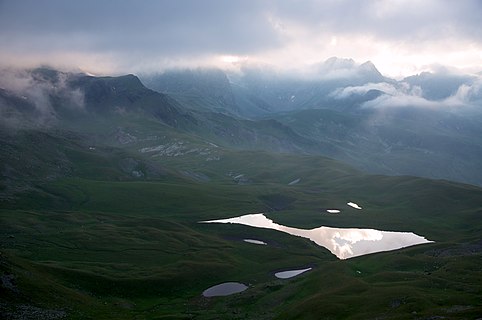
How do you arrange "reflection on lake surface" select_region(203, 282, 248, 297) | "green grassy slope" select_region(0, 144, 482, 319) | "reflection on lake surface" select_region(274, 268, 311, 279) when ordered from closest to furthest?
"green grassy slope" select_region(0, 144, 482, 319) → "reflection on lake surface" select_region(203, 282, 248, 297) → "reflection on lake surface" select_region(274, 268, 311, 279)

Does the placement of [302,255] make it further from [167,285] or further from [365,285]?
[365,285]

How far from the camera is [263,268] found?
472 feet

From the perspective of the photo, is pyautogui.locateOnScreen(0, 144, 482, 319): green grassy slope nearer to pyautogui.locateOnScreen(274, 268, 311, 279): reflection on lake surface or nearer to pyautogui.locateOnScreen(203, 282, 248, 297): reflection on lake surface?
pyautogui.locateOnScreen(203, 282, 248, 297): reflection on lake surface

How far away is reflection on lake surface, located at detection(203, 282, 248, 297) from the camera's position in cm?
11321

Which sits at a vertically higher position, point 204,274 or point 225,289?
Result: point 204,274

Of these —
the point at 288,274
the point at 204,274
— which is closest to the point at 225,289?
the point at 204,274

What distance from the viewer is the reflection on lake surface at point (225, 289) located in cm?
11321

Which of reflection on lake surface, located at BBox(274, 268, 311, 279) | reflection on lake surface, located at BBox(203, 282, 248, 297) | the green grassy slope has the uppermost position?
the green grassy slope

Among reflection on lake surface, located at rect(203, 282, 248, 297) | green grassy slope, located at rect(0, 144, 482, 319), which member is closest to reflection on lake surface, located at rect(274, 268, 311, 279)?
green grassy slope, located at rect(0, 144, 482, 319)

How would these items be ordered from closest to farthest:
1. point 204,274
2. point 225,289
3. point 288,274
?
1. point 225,289
2. point 204,274
3. point 288,274

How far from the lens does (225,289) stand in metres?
119

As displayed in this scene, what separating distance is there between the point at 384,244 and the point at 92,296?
11480cm

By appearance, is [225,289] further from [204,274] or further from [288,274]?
[288,274]

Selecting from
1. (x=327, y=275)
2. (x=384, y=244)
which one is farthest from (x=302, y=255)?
(x=327, y=275)
